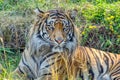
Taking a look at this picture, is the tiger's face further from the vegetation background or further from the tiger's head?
the vegetation background

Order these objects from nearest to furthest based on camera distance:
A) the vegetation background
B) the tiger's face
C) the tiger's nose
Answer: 1. the tiger's nose
2. the tiger's face
3. the vegetation background

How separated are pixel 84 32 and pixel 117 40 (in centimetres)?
49

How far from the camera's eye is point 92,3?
814cm

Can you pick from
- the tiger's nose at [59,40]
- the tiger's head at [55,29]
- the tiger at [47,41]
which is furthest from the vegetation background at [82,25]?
the tiger's nose at [59,40]

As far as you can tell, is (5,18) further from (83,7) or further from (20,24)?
(83,7)

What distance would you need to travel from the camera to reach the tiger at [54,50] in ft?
17.9

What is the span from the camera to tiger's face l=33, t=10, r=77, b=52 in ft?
17.7

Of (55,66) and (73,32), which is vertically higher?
(73,32)

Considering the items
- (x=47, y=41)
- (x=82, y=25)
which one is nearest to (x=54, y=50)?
(x=47, y=41)

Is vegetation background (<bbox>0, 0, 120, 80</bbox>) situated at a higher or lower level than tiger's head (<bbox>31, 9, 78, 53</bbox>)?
lower

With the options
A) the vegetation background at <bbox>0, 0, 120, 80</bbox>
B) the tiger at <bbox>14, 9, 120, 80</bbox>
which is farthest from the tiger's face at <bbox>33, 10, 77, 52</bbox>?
the vegetation background at <bbox>0, 0, 120, 80</bbox>

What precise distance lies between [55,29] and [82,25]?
6.54ft

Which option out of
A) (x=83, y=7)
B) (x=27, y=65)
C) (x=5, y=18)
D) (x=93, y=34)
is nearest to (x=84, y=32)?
(x=93, y=34)

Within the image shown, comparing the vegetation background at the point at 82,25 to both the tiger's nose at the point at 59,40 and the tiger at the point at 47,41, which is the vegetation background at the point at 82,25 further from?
Result: the tiger's nose at the point at 59,40
